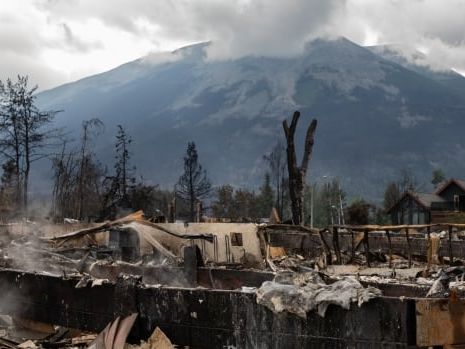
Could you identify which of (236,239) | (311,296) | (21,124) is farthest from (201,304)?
(21,124)

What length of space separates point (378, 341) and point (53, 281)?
164 inches

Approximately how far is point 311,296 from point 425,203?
76.5m

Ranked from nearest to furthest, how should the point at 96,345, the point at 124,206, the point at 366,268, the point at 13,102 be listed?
the point at 96,345 → the point at 366,268 → the point at 13,102 → the point at 124,206

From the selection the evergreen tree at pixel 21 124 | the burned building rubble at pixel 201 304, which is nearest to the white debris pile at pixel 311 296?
the burned building rubble at pixel 201 304

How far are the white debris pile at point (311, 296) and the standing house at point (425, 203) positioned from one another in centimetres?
6722

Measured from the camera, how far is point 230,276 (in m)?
8.86

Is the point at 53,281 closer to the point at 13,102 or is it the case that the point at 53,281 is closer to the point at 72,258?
the point at 72,258

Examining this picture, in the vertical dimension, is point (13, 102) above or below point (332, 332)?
above

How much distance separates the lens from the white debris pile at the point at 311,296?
4988 millimetres

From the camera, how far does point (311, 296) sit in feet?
16.9

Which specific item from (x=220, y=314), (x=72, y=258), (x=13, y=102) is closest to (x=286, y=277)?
(x=220, y=314)

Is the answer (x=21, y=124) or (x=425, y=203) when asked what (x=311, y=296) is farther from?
(x=425, y=203)

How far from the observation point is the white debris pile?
4988 millimetres

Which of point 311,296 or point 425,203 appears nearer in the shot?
point 311,296
